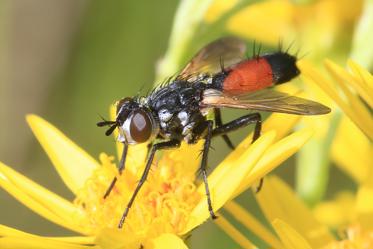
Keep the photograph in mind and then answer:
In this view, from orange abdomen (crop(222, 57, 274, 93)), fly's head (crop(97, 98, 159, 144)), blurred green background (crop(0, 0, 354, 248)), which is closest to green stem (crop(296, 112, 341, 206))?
orange abdomen (crop(222, 57, 274, 93))

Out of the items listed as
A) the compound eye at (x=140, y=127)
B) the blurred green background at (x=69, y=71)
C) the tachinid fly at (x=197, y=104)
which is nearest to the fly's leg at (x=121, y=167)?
the tachinid fly at (x=197, y=104)

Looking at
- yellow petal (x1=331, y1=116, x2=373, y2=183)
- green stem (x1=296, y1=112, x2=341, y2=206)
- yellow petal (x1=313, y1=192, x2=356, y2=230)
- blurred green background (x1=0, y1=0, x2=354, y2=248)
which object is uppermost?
blurred green background (x1=0, y1=0, x2=354, y2=248)

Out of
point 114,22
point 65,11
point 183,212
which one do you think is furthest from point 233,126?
point 65,11

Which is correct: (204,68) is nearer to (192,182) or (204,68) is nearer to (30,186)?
(192,182)

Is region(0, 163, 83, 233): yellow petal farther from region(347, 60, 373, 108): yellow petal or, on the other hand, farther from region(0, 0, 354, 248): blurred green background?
region(0, 0, 354, 248): blurred green background

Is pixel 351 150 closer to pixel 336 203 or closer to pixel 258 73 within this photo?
pixel 336 203

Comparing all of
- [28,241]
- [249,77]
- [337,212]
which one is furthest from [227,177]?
[337,212]
